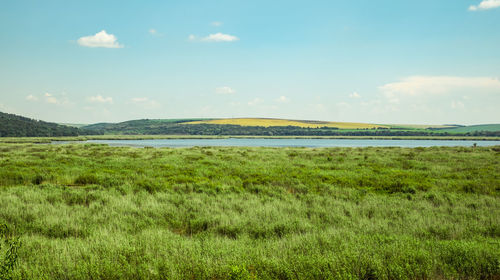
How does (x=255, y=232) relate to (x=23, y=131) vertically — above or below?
below

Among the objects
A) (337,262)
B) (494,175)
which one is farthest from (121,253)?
(494,175)

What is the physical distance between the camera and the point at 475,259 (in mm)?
5031

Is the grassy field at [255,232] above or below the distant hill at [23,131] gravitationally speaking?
below

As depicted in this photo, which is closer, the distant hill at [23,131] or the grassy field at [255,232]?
the grassy field at [255,232]

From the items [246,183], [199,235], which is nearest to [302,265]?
[199,235]

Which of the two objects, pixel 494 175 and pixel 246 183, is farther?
pixel 494 175

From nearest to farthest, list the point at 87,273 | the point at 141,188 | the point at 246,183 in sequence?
Answer: the point at 87,273 < the point at 141,188 < the point at 246,183

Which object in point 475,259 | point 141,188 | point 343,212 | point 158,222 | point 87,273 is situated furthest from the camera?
point 141,188

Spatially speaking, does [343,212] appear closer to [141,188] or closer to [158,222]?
[158,222]

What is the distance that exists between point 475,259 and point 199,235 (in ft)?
18.2

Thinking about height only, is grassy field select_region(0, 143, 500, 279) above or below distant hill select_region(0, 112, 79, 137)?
below

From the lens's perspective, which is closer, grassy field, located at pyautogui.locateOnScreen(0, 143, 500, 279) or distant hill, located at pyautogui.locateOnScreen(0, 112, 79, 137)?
grassy field, located at pyautogui.locateOnScreen(0, 143, 500, 279)

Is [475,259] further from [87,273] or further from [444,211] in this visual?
[87,273]

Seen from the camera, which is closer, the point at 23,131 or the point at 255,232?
the point at 255,232
